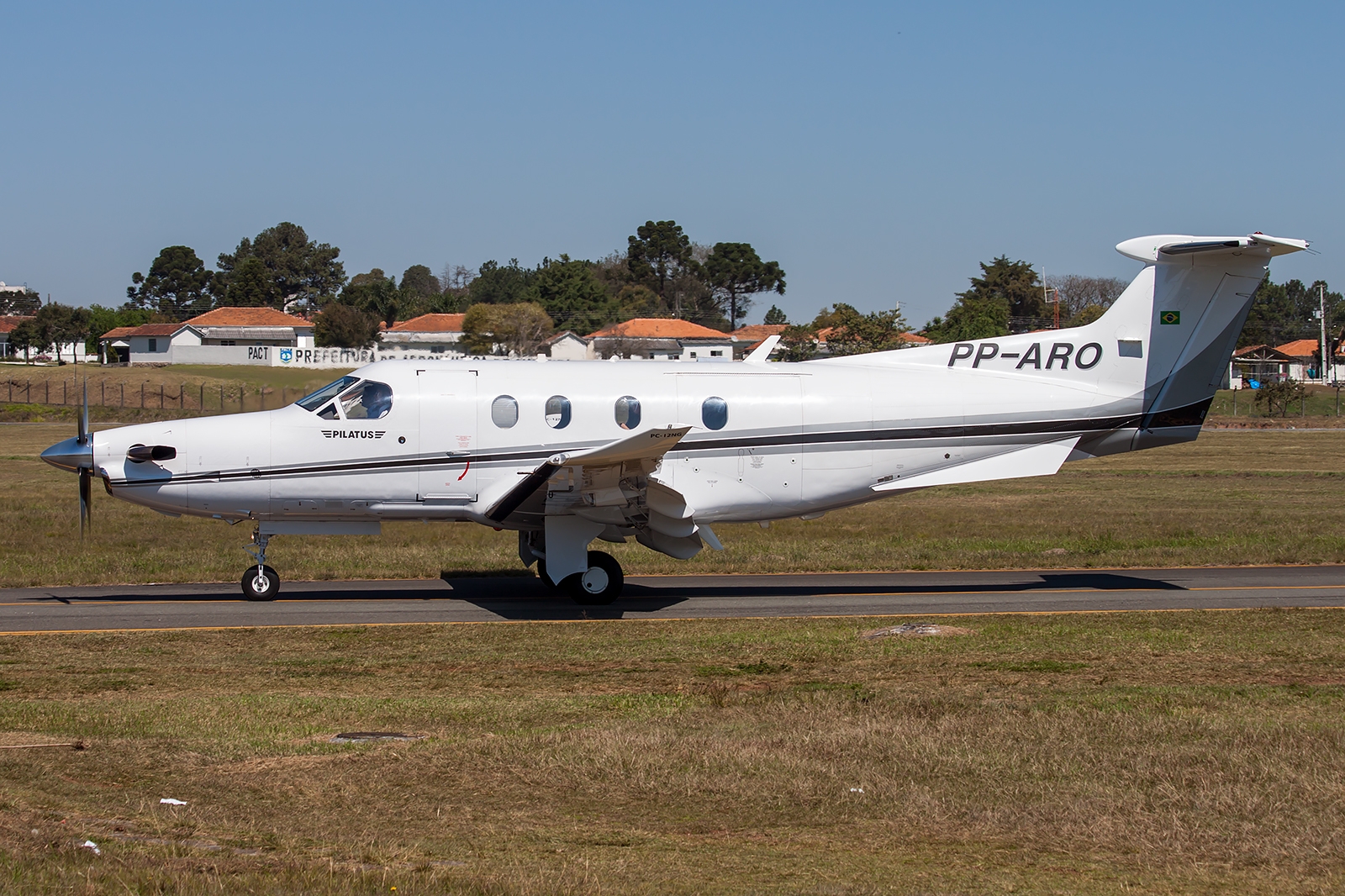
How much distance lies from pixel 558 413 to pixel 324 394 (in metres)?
3.16

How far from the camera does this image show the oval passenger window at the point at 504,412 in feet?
52.9

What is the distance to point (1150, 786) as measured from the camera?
789cm

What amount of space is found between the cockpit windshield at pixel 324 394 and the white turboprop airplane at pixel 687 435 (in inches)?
1.2

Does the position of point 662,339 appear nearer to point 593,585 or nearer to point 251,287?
point 251,287

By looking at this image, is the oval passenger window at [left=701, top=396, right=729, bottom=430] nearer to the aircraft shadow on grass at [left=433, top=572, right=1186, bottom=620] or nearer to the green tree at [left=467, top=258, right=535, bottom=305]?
the aircraft shadow on grass at [left=433, top=572, right=1186, bottom=620]

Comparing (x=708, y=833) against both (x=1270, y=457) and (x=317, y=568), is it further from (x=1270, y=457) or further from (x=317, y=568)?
(x=1270, y=457)

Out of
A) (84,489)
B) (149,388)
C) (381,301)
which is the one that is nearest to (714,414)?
(84,489)

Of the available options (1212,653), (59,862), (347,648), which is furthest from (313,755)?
(1212,653)

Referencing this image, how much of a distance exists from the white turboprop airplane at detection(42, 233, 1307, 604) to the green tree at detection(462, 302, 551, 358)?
28914mm

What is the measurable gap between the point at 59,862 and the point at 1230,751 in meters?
7.67

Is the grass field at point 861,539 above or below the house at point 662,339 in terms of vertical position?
below

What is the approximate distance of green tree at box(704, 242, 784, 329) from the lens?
140 meters

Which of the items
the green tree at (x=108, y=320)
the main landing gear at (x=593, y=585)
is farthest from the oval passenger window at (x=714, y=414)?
the green tree at (x=108, y=320)

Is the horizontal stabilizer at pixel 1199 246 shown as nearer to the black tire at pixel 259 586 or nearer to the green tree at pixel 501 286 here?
the black tire at pixel 259 586
